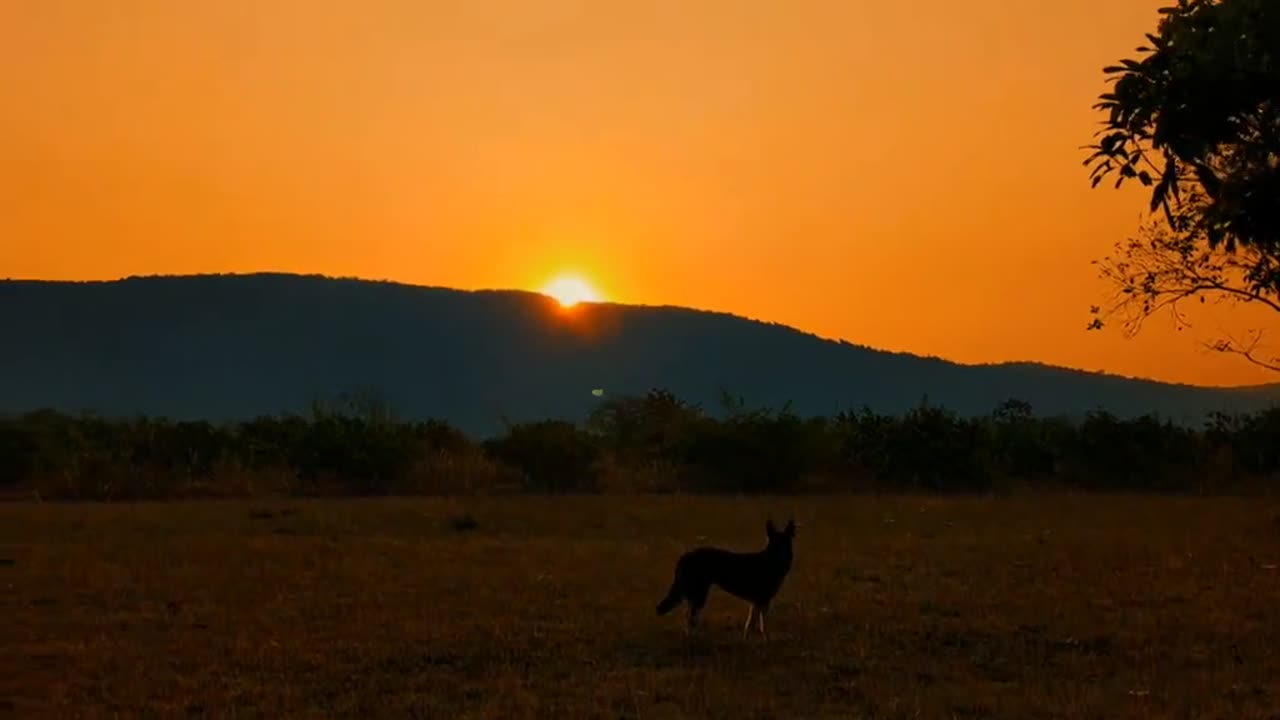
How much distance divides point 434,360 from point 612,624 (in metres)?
94.5

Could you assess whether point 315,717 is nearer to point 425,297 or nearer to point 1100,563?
point 1100,563

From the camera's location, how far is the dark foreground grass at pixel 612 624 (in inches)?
382

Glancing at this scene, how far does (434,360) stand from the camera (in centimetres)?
10594

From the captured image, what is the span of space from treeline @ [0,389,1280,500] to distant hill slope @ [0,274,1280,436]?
193ft

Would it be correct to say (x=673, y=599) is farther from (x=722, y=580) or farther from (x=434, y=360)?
(x=434, y=360)

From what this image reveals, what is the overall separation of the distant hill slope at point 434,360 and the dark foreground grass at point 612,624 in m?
76.6

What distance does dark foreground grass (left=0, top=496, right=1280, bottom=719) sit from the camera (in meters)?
9.71

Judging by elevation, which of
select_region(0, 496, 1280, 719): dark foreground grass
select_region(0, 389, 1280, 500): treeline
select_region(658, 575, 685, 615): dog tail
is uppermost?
select_region(0, 389, 1280, 500): treeline

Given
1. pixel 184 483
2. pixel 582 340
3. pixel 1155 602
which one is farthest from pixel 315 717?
pixel 582 340

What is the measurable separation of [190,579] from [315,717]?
7566 millimetres

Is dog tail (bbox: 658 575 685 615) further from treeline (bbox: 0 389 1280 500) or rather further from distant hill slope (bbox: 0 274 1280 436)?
distant hill slope (bbox: 0 274 1280 436)

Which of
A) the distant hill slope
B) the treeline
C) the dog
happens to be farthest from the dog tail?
the distant hill slope

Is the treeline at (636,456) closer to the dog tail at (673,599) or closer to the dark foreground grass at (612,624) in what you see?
the dark foreground grass at (612,624)

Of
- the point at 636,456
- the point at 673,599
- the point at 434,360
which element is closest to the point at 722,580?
the point at 673,599
